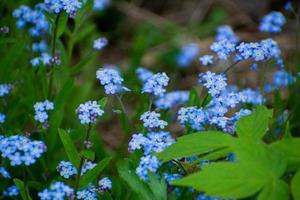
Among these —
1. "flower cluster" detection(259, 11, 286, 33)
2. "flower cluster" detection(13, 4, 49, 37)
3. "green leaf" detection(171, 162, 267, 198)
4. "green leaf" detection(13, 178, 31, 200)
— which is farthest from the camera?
"flower cluster" detection(259, 11, 286, 33)

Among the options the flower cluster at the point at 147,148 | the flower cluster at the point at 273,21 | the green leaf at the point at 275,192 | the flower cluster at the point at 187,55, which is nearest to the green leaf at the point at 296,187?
the green leaf at the point at 275,192

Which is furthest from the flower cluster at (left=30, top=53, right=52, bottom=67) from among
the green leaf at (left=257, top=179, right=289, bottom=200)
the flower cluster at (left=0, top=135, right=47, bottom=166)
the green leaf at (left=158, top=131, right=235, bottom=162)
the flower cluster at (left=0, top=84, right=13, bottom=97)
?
the green leaf at (left=257, top=179, right=289, bottom=200)

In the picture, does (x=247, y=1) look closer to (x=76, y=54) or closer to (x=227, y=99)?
(x=76, y=54)

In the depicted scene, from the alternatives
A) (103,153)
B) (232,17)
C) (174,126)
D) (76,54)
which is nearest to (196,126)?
(103,153)

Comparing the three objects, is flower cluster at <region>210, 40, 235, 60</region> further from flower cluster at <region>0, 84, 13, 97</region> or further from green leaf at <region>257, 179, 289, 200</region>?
flower cluster at <region>0, 84, 13, 97</region>

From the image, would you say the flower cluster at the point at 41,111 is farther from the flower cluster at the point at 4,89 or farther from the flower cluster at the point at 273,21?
the flower cluster at the point at 273,21

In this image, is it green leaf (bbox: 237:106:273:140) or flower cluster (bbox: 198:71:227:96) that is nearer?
green leaf (bbox: 237:106:273:140)
